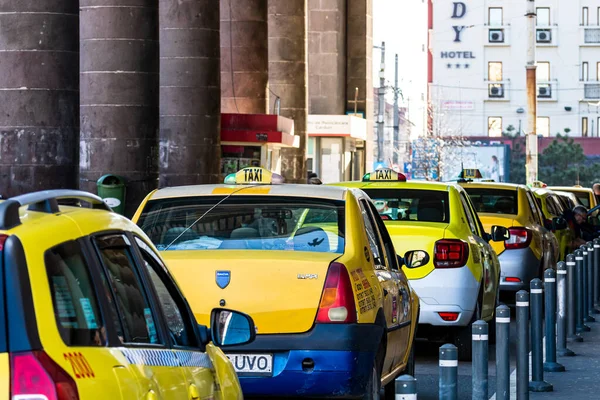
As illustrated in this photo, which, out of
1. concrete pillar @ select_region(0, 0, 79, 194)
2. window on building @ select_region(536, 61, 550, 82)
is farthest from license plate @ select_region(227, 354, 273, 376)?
window on building @ select_region(536, 61, 550, 82)

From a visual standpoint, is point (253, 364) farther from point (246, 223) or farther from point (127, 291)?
point (127, 291)

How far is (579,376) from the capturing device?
39.8ft

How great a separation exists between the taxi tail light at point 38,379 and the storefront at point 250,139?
3080 cm

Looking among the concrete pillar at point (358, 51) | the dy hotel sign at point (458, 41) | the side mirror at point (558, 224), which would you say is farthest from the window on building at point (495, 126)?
the side mirror at point (558, 224)

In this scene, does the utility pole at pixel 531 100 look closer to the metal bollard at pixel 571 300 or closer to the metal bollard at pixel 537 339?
the metal bollard at pixel 571 300

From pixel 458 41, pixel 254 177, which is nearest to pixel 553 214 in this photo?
pixel 254 177

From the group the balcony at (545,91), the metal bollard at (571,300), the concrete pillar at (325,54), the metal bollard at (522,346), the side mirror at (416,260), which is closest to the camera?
the metal bollard at (522,346)

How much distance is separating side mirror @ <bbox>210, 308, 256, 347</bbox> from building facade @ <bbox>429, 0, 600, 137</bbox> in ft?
293

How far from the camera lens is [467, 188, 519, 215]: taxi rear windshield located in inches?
712

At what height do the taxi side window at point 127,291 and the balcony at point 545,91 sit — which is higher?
the balcony at point 545,91

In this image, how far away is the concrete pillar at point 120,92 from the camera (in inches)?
905

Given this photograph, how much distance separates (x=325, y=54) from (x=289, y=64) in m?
11.2

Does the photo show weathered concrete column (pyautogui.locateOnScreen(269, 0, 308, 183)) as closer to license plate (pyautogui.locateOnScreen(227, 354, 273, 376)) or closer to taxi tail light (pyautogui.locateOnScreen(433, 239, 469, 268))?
taxi tail light (pyautogui.locateOnScreen(433, 239, 469, 268))

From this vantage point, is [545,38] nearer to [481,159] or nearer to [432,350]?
[481,159]
